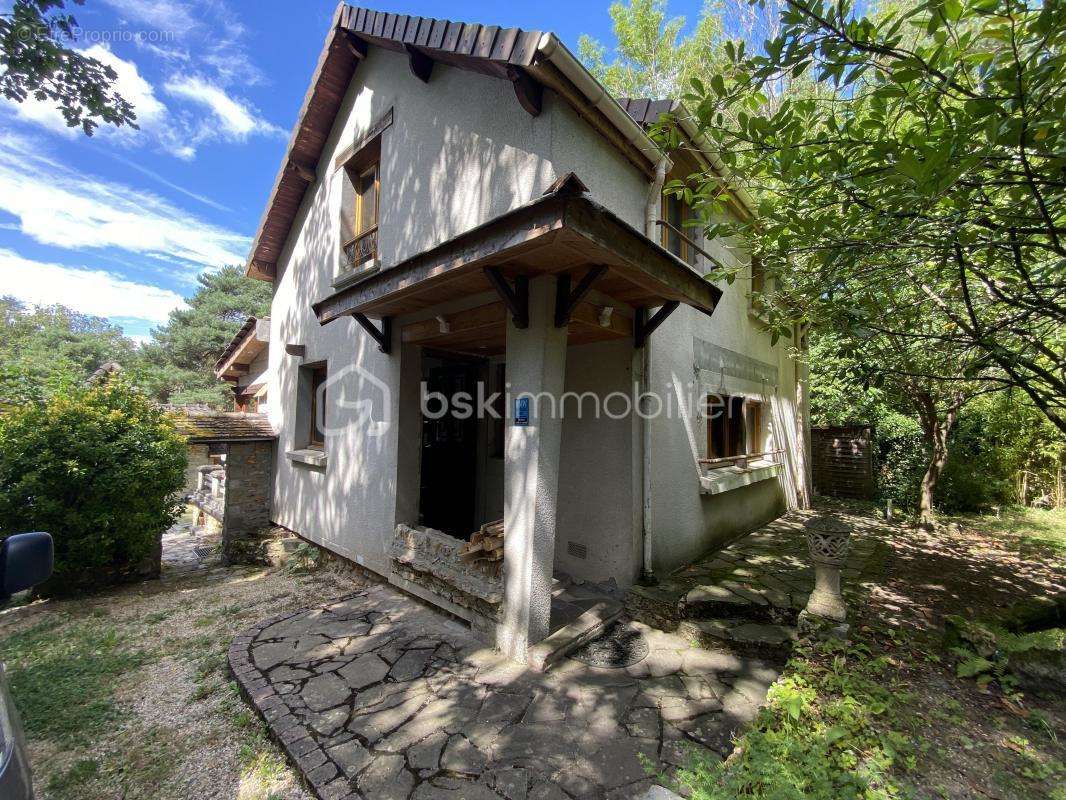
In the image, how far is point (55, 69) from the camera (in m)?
5.01

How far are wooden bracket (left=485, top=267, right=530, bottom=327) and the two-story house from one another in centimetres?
3

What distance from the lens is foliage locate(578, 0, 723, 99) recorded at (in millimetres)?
13594

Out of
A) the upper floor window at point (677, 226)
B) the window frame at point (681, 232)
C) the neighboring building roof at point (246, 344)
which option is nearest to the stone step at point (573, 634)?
the window frame at point (681, 232)

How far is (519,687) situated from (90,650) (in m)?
4.89

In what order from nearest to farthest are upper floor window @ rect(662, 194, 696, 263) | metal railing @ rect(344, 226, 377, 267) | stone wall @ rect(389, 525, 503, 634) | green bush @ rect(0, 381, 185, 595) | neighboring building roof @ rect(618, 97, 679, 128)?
stone wall @ rect(389, 525, 503, 634) < neighboring building roof @ rect(618, 97, 679, 128) < green bush @ rect(0, 381, 185, 595) < upper floor window @ rect(662, 194, 696, 263) < metal railing @ rect(344, 226, 377, 267)

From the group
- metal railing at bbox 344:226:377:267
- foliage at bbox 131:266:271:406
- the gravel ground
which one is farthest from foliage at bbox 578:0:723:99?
foliage at bbox 131:266:271:406

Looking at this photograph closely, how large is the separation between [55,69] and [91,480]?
5.37m

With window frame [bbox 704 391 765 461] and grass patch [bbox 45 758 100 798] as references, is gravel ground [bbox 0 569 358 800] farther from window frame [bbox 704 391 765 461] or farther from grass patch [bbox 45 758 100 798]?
window frame [bbox 704 391 765 461]

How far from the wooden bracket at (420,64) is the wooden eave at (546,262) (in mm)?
2942

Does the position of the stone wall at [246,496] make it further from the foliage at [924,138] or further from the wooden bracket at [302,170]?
the foliage at [924,138]

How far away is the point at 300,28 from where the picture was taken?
777 cm

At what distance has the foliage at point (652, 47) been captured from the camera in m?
13.6

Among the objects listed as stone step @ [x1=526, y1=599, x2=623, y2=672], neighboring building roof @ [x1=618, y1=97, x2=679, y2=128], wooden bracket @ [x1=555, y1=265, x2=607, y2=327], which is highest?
neighboring building roof @ [x1=618, y1=97, x2=679, y2=128]

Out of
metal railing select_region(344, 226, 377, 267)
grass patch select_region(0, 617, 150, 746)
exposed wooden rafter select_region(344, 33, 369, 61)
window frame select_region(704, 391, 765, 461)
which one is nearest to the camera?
grass patch select_region(0, 617, 150, 746)
